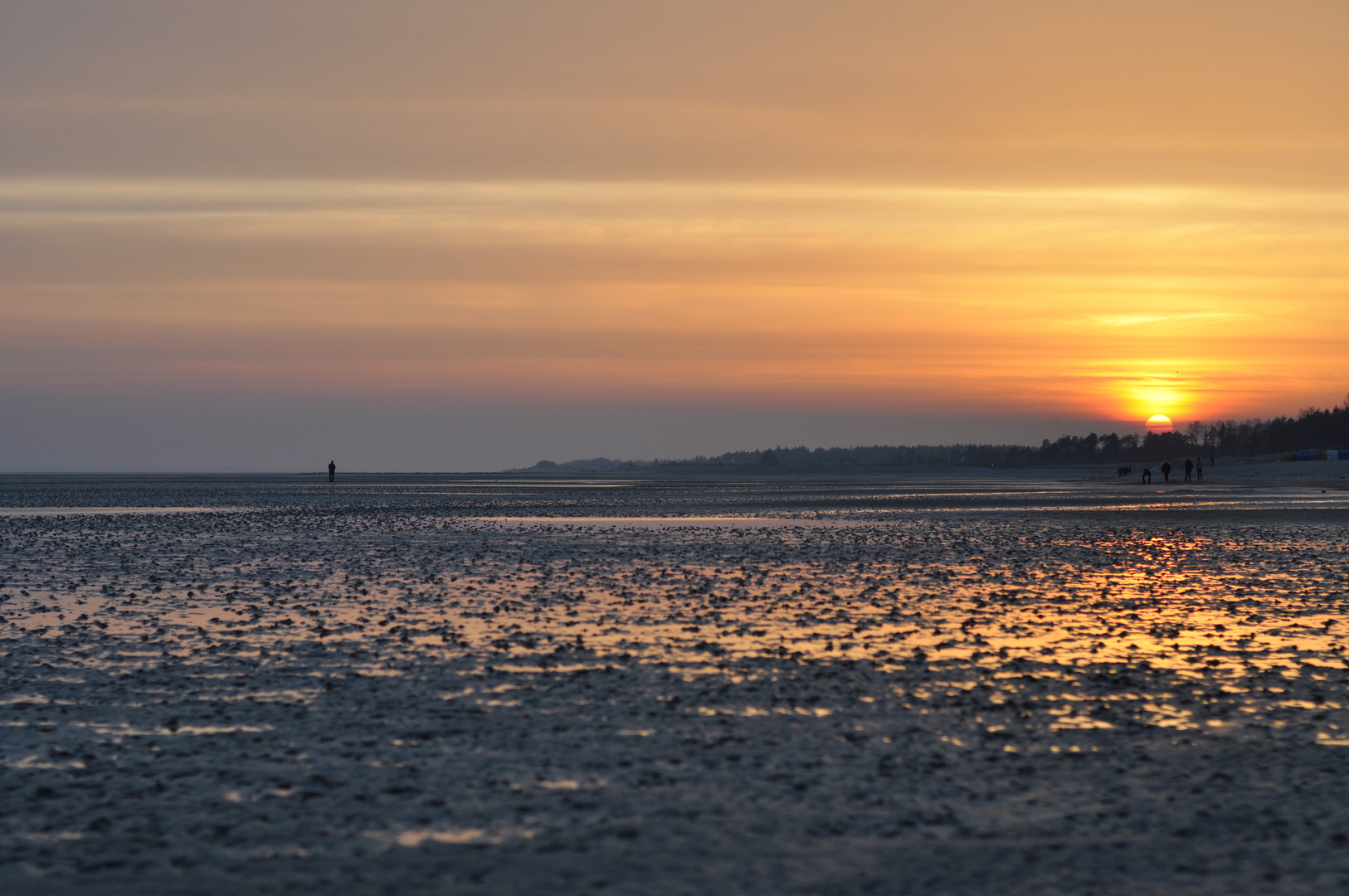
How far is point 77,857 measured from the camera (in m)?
7.41

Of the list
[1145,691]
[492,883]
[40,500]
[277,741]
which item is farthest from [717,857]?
[40,500]

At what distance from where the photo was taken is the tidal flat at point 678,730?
732 cm

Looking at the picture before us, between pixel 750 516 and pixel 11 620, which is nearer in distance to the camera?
pixel 11 620

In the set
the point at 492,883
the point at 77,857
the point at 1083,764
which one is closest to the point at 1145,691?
the point at 1083,764

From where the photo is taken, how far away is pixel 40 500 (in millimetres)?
73438

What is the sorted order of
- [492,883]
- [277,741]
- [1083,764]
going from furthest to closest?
[277,741]
[1083,764]
[492,883]

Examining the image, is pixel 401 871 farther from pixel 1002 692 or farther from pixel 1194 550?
pixel 1194 550

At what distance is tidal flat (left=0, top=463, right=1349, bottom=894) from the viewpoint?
288 inches

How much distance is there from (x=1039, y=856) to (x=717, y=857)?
77.0 inches

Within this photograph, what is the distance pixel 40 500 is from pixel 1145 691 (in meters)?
74.7

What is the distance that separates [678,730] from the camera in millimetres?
10797

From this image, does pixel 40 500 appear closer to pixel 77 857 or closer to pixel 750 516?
pixel 750 516

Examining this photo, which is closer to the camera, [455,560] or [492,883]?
[492,883]

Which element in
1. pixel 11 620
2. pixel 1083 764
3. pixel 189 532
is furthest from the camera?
pixel 189 532
